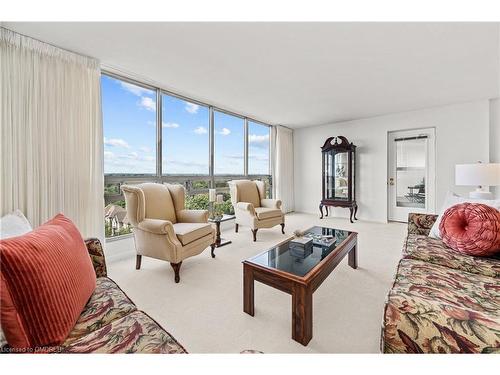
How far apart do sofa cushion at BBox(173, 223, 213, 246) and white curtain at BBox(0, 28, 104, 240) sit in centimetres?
93

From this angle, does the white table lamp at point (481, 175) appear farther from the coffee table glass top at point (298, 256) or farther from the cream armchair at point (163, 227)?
the cream armchair at point (163, 227)

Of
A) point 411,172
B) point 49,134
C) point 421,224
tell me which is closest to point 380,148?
point 411,172

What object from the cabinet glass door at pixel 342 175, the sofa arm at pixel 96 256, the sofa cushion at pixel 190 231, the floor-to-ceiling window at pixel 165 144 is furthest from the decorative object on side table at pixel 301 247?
the cabinet glass door at pixel 342 175

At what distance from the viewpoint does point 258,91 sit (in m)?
3.34

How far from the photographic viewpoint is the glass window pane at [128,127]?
2.84 metres

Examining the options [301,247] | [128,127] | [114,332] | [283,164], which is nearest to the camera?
[114,332]

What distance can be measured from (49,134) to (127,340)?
7.36 ft

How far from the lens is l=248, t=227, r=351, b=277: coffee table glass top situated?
154 cm

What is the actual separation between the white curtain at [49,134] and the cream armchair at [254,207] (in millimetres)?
1917

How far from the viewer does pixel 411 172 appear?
4.45 meters

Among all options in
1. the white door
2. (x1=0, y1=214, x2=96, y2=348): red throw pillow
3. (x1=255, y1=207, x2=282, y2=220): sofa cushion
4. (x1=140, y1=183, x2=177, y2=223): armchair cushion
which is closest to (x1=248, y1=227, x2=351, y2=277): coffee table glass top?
(x1=0, y1=214, x2=96, y2=348): red throw pillow

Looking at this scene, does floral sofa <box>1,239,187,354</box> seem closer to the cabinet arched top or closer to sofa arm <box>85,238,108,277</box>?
sofa arm <box>85,238,108,277</box>

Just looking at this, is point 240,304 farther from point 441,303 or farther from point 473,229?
point 473,229

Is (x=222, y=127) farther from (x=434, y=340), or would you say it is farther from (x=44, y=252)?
(x=434, y=340)
